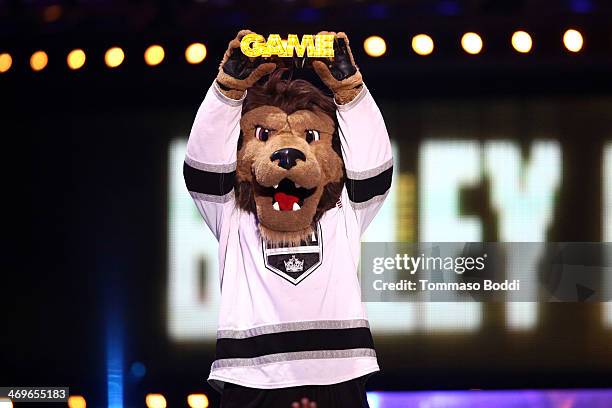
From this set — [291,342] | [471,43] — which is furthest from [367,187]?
[471,43]

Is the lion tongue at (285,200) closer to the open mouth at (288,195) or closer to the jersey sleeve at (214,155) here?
the open mouth at (288,195)

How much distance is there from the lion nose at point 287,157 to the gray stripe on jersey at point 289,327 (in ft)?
1.55

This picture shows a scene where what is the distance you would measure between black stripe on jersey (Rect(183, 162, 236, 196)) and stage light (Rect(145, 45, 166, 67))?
2.60ft

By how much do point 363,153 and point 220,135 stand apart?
1.41 feet

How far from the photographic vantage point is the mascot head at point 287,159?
9.25ft

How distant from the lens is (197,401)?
364cm

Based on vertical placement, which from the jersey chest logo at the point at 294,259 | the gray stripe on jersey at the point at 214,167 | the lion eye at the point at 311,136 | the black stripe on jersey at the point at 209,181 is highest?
the lion eye at the point at 311,136

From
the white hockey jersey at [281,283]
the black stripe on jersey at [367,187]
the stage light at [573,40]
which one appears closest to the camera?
the white hockey jersey at [281,283]

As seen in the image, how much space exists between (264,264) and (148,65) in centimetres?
113

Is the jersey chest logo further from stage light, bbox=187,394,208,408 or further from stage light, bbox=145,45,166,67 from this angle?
stage light, bbox=145,45,166,67

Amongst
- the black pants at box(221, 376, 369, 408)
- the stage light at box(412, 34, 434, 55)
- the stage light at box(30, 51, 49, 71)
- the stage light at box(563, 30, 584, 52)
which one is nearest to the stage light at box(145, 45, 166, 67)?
the stage light at box(30, 51, 49, 71)

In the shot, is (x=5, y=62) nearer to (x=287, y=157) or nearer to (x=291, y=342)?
(x=287, y=157)

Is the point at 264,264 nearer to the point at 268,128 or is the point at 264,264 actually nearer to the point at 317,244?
the point at 317,244

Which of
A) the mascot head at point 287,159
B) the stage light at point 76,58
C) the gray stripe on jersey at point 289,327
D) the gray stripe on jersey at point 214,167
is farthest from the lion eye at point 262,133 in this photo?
the stage light at point 76,58
